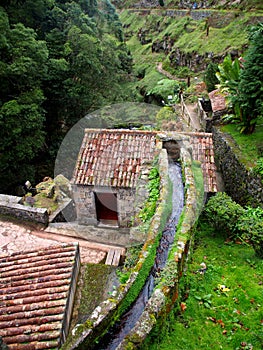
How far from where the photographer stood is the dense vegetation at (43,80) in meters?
16.5

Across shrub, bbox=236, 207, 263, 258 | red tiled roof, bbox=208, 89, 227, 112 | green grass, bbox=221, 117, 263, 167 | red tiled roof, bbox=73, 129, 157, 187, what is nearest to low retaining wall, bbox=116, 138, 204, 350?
shrub, bbox=236, 207, 263, 258

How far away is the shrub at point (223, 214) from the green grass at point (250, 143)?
4400mm

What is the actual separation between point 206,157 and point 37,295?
682 centimetres

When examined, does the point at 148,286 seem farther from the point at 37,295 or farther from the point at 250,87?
the point at 250,87

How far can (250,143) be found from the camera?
13008 millimetres

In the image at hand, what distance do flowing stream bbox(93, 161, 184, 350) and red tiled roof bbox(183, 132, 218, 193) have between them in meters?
1.32

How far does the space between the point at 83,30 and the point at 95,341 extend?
24.1 m

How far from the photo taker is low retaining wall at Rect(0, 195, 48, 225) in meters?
10.4

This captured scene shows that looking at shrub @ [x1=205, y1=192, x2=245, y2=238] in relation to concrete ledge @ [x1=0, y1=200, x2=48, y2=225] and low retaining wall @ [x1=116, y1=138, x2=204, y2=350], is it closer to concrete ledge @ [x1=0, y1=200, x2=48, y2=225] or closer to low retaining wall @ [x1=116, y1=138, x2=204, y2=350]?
low retaining wall @ [x1=116, y1=138, x2=204, y2=350]

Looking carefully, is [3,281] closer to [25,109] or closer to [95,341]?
[95,341]

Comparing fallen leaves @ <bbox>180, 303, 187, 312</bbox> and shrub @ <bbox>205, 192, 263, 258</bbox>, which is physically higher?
shrub @ <bbox>205, 192, 263, 258</bbox>

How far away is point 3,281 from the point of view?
668cm

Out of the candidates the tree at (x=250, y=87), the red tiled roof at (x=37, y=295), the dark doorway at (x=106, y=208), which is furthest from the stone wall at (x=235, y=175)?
the red tiled roof at (x=37, y=295)

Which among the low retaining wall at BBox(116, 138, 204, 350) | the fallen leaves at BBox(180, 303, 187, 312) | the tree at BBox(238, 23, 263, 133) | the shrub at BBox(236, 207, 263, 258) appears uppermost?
the tree at BBox(238, 23, 263, 133)
